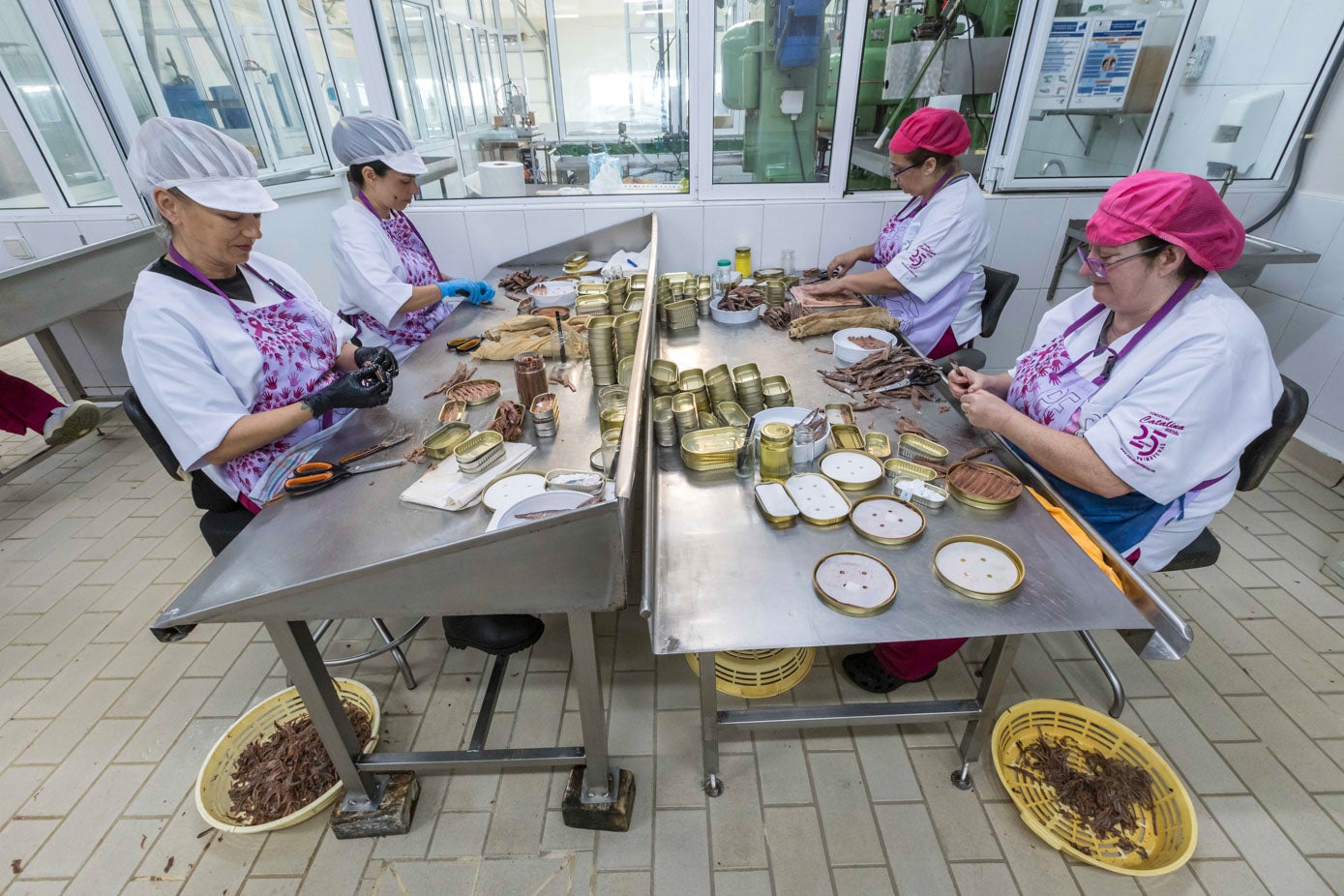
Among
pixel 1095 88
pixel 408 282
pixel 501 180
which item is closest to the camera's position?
pixel 408 282

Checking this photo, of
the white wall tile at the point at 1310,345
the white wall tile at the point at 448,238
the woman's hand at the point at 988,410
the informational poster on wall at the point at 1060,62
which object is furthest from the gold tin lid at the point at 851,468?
the white wall tile at the point at 1310,345

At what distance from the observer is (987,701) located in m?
1.89

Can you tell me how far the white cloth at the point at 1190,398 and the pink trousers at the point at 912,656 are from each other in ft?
2.92

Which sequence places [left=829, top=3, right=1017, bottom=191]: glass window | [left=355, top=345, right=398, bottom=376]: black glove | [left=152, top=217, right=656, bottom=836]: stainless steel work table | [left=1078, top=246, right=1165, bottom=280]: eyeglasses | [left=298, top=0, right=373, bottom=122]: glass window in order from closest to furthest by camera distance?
[left=152, top=217, right=656, bottom=836]: stainless steel work table < [left=1078, top=246, right=1165, bottom=280]: eyeglasses < [left=355, top=345, right=398, bottom=376]: black glove < [left=829, top=3, right=1017, bottom=191]: glass window < [left=298, top=0, right=373, bottom=122]: glass window

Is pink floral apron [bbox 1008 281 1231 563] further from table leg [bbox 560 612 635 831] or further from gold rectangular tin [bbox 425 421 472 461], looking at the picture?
gold rectangular tin [bbox 425 421 472 461]

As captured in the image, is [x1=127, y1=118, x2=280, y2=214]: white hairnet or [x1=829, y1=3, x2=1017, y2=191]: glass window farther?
[x1=829, y1=3, x2=1017, y2=191]: glass window

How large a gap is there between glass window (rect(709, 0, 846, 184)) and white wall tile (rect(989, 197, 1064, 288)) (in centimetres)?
128

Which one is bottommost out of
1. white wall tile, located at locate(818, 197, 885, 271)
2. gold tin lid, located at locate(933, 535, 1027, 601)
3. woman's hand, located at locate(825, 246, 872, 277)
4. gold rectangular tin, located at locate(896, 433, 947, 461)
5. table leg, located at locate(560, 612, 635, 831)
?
table leg, located at locate(560, 612, 635, 831)

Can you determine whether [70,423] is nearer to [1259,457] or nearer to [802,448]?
[802,448]

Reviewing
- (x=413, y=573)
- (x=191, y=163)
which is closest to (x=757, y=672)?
(x=413, y=573)

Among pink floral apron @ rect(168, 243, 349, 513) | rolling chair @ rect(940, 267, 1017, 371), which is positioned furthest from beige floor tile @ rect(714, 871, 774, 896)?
rolling chair @ rect(940, 267, 1017, 371)

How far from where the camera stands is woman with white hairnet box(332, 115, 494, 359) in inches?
107

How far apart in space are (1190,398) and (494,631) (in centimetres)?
213

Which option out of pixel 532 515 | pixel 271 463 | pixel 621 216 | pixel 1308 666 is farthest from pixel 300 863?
pixel 1308 666
